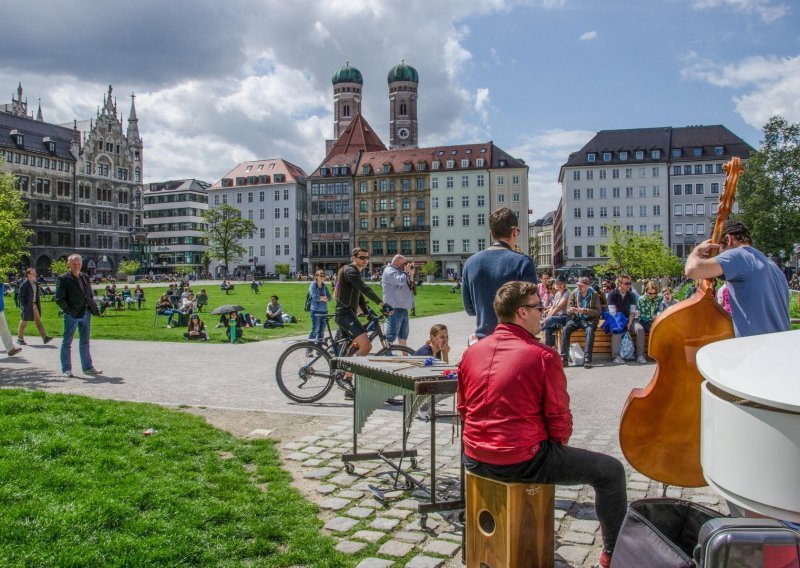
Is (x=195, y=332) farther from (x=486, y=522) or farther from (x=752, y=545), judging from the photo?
(x=752, y=545)

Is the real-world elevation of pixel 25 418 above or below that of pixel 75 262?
below

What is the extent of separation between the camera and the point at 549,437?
3887 mm

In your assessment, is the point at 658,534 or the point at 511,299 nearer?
the point at 658,534

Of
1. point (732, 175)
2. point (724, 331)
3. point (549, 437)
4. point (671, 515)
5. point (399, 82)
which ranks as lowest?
point (671, 515)

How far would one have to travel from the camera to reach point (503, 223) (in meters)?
5.54

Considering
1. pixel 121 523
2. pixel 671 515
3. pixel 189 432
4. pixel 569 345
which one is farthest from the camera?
pixel 569 345

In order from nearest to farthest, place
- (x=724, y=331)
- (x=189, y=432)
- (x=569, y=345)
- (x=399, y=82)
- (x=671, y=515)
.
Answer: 1. (x=671, y=515)
2. (x=724, y=331)
3. (x=189, y=432)
4. (x=569, y=345)
5. (x=399, y=82)

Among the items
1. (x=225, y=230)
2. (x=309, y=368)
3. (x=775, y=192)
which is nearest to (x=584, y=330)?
(x=309, y=368)

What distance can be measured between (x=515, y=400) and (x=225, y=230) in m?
97.6

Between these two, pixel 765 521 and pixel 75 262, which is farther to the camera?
pixel 75 262

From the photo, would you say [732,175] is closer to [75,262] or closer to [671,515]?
[671,515]

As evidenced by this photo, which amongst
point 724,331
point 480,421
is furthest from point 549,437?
point 724,331

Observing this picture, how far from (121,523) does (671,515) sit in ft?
11.7

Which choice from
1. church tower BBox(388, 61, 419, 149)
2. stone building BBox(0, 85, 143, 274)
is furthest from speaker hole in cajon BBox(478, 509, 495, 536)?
church tower BBox(388, 61, 419, 149)
